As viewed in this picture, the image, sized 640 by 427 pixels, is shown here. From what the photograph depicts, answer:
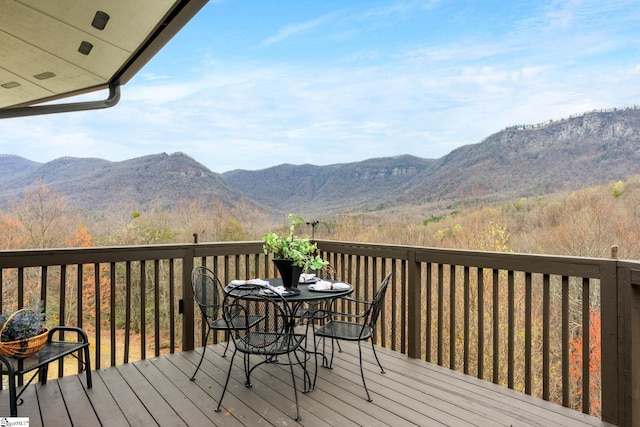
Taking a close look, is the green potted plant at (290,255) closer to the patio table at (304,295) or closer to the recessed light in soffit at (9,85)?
the patio table at (304,295)

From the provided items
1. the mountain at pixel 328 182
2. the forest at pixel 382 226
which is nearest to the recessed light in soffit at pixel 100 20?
the forest at pixel 382 226

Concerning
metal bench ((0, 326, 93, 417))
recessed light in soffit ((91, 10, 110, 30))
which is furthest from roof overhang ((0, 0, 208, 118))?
metal bench ((0, 326, 93, 417))

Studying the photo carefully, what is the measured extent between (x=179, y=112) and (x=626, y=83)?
549 inches

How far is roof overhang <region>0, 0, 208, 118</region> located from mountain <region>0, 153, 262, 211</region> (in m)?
6.37

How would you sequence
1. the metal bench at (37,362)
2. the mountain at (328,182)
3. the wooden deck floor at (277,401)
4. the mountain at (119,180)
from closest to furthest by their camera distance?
the metal bench at (37,362) < the wooden deck floor at (277,401) < the mountain at (119,180) < the mountain at (328,182)

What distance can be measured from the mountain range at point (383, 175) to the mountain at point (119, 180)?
25 mm

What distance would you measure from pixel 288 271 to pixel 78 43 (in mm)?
2356

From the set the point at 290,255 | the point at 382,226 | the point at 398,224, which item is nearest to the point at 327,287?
the point at 290,255

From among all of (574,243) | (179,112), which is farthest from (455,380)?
(179,112)

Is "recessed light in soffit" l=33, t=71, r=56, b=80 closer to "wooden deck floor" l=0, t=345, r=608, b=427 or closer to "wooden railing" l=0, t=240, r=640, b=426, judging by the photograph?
"wooden railing" l=0, t=240, r=640, b=426

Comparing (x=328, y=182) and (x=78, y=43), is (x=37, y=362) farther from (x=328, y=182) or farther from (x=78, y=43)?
(x=328, y=182)

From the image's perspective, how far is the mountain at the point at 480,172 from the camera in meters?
9.63

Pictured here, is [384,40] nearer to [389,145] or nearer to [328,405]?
[389,145]

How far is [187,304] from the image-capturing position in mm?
3963
